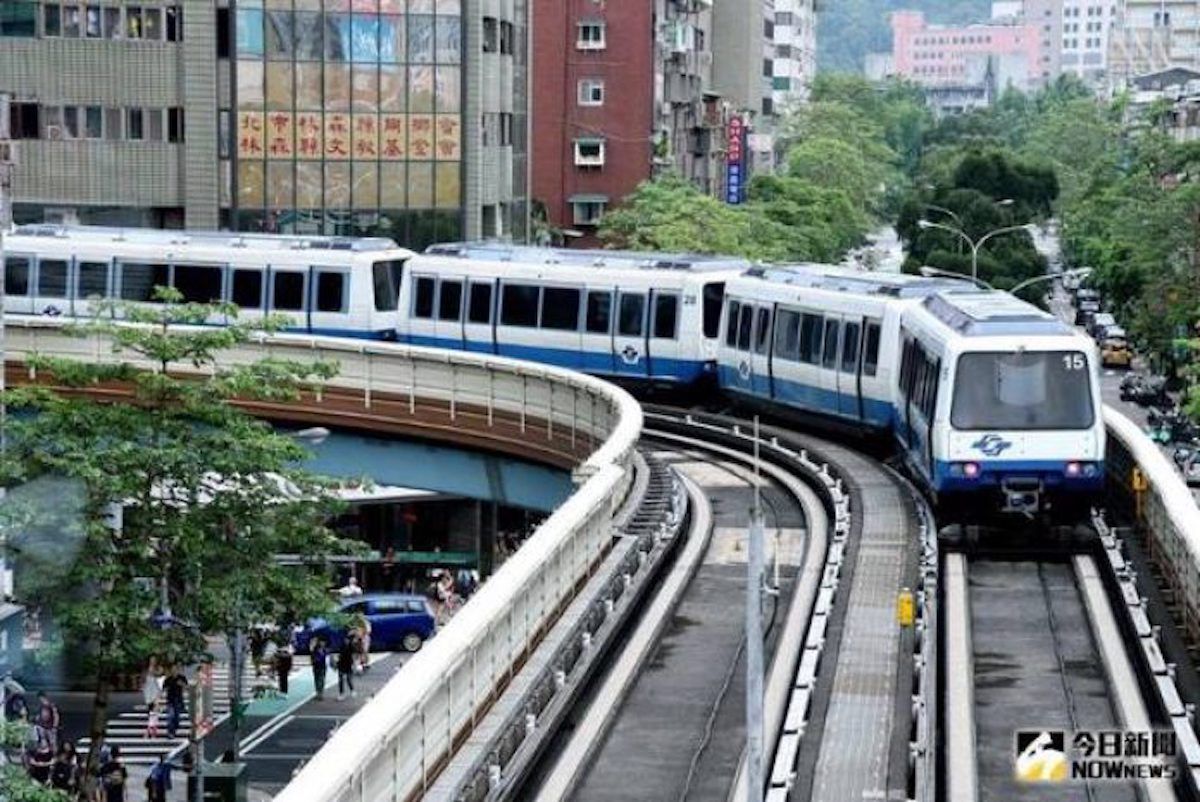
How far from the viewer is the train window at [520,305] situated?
50750 mm

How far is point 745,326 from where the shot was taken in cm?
4706

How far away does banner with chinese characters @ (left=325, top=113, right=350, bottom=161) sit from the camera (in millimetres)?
73062

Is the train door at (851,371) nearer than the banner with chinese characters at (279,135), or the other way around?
the train door at (851,371)

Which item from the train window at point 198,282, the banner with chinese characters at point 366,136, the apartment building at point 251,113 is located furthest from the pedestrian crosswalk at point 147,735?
the banner with chinese characters at point 366,136

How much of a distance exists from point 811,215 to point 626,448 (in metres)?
85.7

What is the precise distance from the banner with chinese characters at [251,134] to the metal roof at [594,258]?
68.5 ft

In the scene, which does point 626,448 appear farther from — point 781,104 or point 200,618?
point 781,104

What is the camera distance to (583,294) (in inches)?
1969

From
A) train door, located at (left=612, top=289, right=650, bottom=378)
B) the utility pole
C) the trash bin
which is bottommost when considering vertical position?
the trash bin

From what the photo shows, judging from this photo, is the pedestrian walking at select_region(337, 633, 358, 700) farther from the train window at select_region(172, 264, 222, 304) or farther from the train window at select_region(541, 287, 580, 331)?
the train window at select_region(172, 264, 222, 304)

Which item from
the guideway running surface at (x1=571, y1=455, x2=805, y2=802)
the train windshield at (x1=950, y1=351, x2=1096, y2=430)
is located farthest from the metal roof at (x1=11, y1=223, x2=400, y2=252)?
the train windshield at (x1=950, y1=351, x2=1096, y2=430)

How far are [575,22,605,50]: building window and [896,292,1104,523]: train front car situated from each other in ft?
245

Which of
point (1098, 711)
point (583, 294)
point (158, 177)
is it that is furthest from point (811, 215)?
point (1098, 711)

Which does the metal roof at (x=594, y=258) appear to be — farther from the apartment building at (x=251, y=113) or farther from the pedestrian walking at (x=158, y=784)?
the apartment building at (x=251, y=113)
